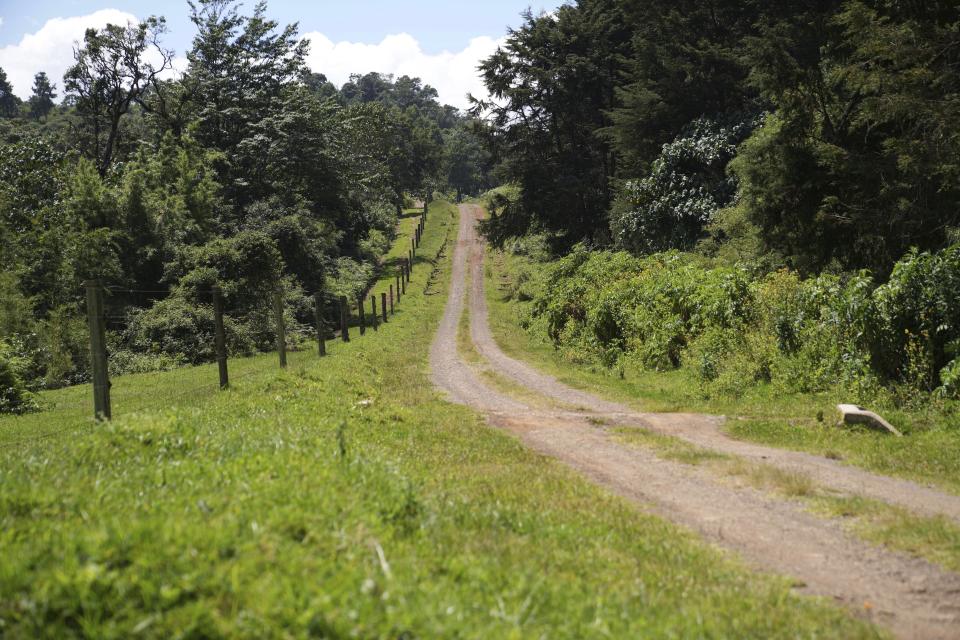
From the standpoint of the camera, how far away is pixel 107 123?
196 ft

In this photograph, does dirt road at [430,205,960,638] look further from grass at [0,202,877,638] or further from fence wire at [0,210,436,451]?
fence wire at [0,210,436,451]

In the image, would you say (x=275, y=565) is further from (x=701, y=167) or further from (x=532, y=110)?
(x=532, y=110)

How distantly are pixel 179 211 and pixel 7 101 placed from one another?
401 feet

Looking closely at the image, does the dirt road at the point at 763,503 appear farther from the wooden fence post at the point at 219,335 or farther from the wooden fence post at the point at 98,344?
the wooden fence post at the point at 98,344

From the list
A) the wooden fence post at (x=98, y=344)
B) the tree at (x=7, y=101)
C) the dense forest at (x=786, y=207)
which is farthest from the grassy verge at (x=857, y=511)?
the tree at (x=7, y=101)

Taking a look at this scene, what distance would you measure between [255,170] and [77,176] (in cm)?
1450

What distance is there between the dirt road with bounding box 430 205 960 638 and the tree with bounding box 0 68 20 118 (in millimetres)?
144887

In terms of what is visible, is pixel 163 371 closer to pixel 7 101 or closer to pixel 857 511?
pixel 857 511

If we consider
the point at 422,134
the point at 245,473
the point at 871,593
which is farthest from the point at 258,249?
the point at 422,134

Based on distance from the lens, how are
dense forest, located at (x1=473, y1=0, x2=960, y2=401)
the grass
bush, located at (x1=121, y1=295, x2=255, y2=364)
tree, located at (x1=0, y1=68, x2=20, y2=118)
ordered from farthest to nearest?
tree, located at (x1=0, y1=68, x2=20, y2=118) → bush, located at (x1=121, y1=295, x2=255, y2=364) → dense forest, located at (x1=473, y1=0, x2=960, y2=401) → the grass

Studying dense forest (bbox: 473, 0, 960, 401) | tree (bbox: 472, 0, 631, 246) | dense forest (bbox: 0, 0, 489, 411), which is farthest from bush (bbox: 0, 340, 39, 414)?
tree (bbox: 472, 0, 631, 246)

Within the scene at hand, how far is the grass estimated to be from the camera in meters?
3.67

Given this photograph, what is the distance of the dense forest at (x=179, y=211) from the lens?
30.5 meters

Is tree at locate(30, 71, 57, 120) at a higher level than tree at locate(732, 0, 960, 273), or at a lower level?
higher
